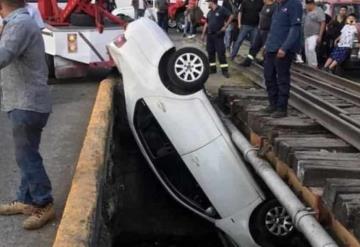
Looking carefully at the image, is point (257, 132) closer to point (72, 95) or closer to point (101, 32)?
point (72, 95)

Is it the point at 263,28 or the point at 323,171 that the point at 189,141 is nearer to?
the point at 323,171

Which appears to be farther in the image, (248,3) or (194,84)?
(248,3)

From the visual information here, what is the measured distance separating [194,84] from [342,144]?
6.85ft

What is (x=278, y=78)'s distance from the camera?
6.65 metres

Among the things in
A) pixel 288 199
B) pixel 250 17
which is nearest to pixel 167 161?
pixel 288 199

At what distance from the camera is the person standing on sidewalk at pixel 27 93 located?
406cm

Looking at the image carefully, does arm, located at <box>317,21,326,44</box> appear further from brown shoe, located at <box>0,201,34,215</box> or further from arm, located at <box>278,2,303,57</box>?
brown shoe, located at <box>0,201,34,215</box>

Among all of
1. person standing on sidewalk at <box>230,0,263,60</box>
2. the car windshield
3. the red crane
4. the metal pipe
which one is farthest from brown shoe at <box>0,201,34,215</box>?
the car windshield

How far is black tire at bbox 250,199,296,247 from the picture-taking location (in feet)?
20.4

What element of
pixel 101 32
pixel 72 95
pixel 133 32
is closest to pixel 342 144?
pixel 133 32

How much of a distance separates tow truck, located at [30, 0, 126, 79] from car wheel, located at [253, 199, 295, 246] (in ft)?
16.8

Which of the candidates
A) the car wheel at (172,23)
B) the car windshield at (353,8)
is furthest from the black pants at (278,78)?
the car wheel at (172,23)

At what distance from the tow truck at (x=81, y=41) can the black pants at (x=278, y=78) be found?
4.30m

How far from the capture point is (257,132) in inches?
261
